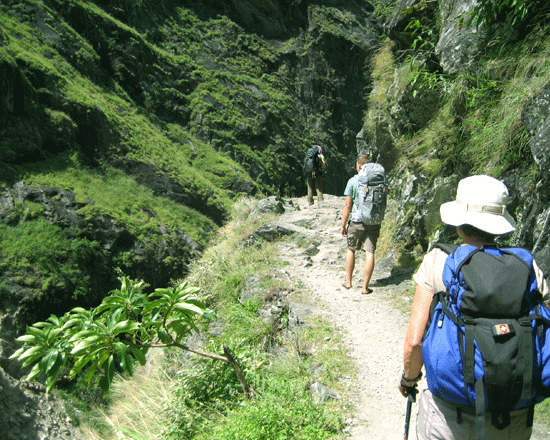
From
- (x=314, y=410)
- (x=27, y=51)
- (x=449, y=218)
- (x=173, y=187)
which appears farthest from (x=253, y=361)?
(x=27, y=51)

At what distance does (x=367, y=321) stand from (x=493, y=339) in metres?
3.93

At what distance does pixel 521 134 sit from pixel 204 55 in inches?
1069

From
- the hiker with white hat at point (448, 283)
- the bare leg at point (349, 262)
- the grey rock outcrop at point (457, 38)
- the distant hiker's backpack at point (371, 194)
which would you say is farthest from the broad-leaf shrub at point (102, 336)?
the grey rock outcrop at point (457, 38)

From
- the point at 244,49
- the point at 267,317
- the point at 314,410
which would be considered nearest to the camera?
the point at 314,410

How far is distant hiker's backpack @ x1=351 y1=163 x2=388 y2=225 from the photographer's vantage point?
5855 mm

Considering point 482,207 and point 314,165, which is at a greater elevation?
point 482,207

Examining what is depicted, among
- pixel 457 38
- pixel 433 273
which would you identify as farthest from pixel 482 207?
pixel 457 38

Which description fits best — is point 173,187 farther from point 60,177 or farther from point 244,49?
point 244,49

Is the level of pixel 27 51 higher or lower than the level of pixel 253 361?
higher

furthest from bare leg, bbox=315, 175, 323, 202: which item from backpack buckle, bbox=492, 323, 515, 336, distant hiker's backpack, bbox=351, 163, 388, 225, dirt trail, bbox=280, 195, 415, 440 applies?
backpack buckle, bbox=492, 323, 515, 336

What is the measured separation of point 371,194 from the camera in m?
5.87

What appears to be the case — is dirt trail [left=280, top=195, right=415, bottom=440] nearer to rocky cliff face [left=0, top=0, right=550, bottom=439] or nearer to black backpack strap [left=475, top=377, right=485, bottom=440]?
rocky cliff face [left=0, top=0, right=550, bottom=439]

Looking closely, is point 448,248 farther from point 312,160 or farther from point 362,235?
point 312,160

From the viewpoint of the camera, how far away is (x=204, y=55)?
28.3 m
